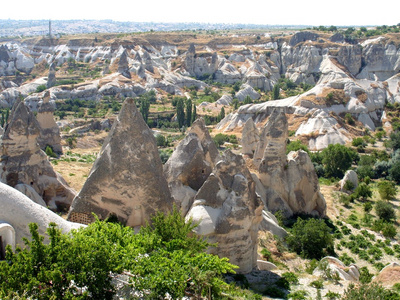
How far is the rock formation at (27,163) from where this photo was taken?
53.6 feet

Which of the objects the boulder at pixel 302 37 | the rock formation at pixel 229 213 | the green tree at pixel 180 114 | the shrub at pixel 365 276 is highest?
the boulder at pixel 302 37

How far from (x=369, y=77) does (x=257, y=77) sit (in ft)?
64.8

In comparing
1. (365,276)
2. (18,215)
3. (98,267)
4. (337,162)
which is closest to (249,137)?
(337,162)

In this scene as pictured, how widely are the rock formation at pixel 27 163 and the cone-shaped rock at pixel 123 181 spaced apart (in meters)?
6.82

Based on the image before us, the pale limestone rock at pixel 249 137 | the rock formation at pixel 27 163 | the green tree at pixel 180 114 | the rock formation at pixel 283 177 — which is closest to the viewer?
the rock formation at pixel 27 163

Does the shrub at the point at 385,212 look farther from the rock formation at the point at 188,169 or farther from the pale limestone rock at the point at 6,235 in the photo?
the pale limestone rock at the point at 6,235

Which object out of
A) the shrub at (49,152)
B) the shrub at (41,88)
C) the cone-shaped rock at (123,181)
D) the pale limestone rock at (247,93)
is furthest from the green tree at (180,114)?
the cone-shaped rock at (123,181)

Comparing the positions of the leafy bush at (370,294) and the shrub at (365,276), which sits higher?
the leafy bush at (370,294)

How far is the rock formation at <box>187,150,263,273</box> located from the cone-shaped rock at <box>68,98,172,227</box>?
1629 mm

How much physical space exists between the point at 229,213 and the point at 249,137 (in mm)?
19165

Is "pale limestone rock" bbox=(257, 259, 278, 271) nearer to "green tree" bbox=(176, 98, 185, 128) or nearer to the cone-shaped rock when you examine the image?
the cone-shaped rock

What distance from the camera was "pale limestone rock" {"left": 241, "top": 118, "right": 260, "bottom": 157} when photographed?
30.4 metres

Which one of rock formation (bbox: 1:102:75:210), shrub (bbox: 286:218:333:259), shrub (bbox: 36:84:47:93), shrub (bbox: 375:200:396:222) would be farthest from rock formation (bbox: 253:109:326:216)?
shrub (bbox: 36:84:47:93)

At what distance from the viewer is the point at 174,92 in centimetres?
7862
